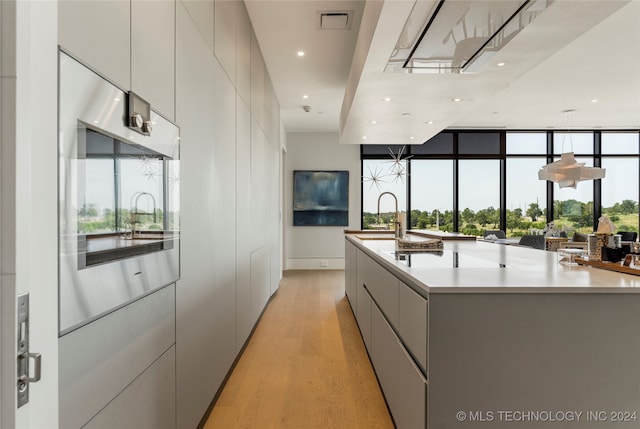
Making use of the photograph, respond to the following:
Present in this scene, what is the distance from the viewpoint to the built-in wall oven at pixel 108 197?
34.7 inches

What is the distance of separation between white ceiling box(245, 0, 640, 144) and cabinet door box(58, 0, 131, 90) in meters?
1.41

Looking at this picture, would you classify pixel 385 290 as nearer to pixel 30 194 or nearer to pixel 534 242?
pixel 30 194

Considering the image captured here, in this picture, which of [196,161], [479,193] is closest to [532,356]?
[196,161]

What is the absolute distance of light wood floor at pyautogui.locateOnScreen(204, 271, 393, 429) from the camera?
2.09 m

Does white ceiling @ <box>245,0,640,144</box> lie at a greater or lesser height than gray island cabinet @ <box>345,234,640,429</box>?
greater

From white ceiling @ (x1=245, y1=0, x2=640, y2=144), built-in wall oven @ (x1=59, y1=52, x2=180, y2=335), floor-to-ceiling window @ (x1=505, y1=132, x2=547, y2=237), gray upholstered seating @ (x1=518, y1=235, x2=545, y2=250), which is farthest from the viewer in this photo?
floor-to-ceiling window @ (x1=505, y1=132, x2=547, y2=237)

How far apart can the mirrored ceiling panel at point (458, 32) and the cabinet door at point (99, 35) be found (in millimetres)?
1498

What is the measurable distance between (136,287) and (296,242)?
6.76 meters

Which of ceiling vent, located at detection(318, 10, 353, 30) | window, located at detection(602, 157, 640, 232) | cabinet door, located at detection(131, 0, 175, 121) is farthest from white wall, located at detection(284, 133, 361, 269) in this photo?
cabinet door, located at detection(131, 0, 175, 121)

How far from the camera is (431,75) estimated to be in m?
2.96

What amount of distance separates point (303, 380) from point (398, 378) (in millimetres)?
1005

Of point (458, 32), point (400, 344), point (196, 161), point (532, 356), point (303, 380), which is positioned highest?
point (458, 32)

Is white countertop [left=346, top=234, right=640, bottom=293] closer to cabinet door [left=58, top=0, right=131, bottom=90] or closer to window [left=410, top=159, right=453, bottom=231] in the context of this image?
cabinet door [left=58, top=0, right=131, bottom=90]

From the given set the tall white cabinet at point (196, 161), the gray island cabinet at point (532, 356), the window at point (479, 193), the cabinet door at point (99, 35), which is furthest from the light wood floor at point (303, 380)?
the window at point (479, 193)
